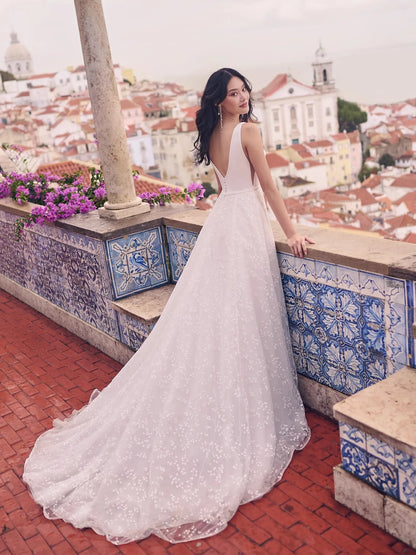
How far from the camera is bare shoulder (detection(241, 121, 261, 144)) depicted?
2814mm

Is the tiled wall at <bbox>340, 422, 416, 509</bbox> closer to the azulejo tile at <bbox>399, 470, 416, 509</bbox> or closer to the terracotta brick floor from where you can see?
the azulejo tile at <bbox>399, 470, 416, 509</bbox>

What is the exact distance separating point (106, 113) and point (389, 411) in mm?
2641

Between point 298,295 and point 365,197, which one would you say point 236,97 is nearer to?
point 298,295

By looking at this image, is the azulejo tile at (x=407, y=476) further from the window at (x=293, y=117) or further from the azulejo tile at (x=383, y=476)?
the window at (x=293, y=117)

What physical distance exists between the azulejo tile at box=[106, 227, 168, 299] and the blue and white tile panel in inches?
47.7

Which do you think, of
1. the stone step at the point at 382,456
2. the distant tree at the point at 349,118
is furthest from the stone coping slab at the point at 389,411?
the distant tree at the point at 349,118

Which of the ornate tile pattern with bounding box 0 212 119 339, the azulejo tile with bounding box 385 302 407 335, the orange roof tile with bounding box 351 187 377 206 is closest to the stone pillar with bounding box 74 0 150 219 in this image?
the ornate tile pattern with bounding box 0 212 119 339

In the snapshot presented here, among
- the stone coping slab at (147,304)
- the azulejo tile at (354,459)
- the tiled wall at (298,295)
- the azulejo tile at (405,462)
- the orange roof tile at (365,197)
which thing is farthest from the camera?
the orange roof tile at (365,197)

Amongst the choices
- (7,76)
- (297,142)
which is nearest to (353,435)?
(297,142)

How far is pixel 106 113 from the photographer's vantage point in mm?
3959

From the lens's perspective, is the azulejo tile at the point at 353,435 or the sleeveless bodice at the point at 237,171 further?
the sleeveless bodice at the point at 237,171

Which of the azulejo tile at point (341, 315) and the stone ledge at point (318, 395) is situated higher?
the azulejo tile at point (341, 315)

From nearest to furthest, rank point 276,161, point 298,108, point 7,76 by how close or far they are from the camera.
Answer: point 276,161, point 298,108, point 7,76

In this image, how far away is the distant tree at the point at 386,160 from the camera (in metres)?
64.1
